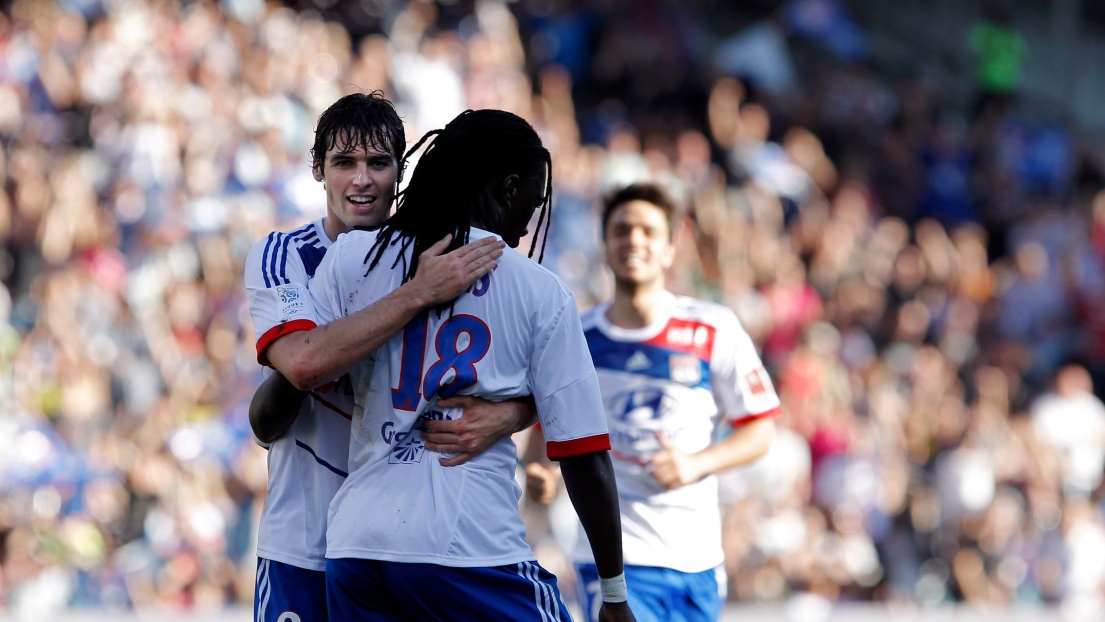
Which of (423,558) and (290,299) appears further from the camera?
(290,299)

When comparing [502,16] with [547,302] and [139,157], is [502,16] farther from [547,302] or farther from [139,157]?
[547,302]

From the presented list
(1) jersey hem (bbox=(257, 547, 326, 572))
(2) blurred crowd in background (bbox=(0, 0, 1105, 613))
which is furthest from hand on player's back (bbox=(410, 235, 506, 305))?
(2) blurred crowd in background (bbox=(0, 0, 1105, 613))

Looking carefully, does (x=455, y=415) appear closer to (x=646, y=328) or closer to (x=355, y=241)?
(x=355, y=241)

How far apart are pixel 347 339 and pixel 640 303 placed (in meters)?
2.73

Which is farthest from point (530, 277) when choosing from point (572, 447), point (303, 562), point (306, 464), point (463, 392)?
point (303, 562)

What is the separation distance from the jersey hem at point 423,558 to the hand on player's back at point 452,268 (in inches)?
26.6

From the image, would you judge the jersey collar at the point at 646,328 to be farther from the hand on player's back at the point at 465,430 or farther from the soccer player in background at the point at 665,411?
the hand on player's back at the point at 465,430

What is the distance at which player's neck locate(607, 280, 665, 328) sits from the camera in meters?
6.27

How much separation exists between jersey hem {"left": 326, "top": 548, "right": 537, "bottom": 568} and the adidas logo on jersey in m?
2.54

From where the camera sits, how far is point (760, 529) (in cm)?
1152

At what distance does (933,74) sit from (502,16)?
222 inches

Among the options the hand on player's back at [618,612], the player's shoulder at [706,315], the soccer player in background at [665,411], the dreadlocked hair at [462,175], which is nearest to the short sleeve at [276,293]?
the dreadlocked hair at [462,175]

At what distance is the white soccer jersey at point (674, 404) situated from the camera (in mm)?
5973

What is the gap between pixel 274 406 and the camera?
4.20 m
